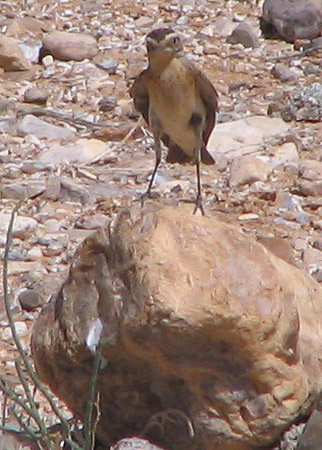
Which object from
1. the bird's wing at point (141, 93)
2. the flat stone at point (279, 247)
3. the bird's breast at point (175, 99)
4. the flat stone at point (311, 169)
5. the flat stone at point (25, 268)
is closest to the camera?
the bird's breast at point (175, 99)

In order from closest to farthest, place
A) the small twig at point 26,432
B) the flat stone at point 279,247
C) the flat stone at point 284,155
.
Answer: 1. the small twig at point 26,432
2. the flat stone at point 279,247
3. the flat stone at point 284,155

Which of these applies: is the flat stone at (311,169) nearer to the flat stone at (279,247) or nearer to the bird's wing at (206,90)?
the flat stone at (279,247)

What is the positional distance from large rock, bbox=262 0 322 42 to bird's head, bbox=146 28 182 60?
3.65 metres

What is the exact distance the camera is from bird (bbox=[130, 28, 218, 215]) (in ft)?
22.9

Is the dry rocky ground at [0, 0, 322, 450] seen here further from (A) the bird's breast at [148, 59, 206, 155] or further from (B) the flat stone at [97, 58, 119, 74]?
(A) the bird's breast at [148, 59, 206, 155]

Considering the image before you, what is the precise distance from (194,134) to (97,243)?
1997 mm

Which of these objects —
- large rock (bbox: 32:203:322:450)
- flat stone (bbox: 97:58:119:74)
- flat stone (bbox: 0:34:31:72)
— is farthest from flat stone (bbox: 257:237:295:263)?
flat stone (bbox: 0:34:31:72)

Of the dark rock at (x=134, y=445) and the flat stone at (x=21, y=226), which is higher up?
the dark rock at (x=134, y=445)

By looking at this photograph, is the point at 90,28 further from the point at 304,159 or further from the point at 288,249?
the point at 288,249

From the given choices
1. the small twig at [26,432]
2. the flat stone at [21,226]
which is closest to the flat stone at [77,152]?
the flat stone at [21,226]

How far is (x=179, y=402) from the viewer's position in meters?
5.09

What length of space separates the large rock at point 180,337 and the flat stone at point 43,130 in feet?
13.1

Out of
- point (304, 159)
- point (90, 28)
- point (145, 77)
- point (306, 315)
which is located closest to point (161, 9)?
point (90, 28)

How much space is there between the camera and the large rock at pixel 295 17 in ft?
34.7
